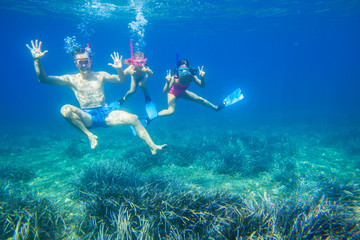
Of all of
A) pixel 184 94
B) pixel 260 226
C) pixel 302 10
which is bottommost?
pixel 260 226

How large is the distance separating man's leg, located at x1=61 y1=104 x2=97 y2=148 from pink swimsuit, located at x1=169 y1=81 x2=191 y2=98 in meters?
3.94

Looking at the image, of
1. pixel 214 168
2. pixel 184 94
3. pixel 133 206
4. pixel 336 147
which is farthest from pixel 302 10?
pixel 133 206

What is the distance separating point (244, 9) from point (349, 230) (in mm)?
25471

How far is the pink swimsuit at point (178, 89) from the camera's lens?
25.8 feet

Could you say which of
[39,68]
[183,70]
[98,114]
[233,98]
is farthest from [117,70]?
[233,98]

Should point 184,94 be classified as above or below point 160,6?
below

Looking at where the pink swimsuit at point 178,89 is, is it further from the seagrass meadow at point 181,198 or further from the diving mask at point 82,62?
the diving mask at point 82,62

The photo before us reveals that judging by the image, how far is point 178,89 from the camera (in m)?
8.00

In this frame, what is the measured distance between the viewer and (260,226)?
304 centimetres

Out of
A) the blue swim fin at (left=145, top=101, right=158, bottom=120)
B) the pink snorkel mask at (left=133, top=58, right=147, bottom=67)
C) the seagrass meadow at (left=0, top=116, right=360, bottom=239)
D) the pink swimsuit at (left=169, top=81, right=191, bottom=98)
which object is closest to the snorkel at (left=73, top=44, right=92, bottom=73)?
the pink snorkel mask at (left=133, top=58, right=147, bottom=67)

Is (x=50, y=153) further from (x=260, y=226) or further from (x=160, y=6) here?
(x=160, y=6)

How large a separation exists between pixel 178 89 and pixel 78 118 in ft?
14.2

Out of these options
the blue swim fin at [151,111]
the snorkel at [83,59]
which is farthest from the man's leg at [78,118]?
the blue swim fin at [151,111]

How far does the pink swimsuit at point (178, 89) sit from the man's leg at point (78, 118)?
3.94 metres
